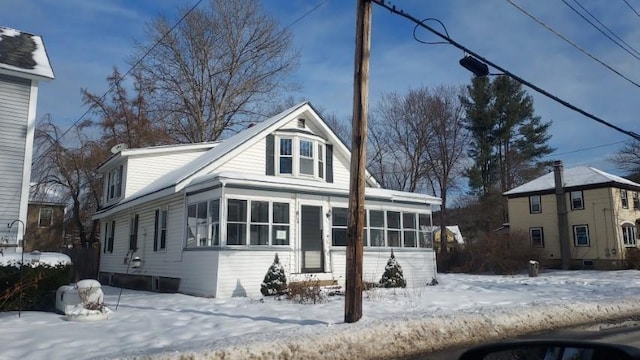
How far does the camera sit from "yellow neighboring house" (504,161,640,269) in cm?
3225

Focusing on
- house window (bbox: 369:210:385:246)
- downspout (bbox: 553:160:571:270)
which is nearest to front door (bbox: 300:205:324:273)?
house window (bbox: 369:210:385:246)

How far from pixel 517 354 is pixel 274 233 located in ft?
43.4

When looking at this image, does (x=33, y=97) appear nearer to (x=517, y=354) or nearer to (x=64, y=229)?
(x=517, y=354)

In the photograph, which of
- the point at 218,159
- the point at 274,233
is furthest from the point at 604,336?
the point at 218,159

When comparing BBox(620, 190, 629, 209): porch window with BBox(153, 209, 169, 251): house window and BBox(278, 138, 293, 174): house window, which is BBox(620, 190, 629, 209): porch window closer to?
BBox(278, 138, 293, 174): house window

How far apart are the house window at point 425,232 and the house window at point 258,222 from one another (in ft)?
20.1

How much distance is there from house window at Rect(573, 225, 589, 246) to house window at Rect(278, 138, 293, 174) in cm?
2373

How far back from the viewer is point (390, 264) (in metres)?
17.1

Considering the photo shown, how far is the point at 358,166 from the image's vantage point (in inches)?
363

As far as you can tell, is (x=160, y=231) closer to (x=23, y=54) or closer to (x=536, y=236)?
(x=23, y=54)

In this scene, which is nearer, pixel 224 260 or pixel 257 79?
pixel 224 260

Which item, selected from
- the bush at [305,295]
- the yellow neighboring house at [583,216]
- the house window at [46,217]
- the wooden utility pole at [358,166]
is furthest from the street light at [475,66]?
the house window at [46,217]

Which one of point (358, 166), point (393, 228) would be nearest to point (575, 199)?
point (393, 228)

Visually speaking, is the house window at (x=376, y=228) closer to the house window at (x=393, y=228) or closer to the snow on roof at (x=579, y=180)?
the house window at (x=393, y=228)
